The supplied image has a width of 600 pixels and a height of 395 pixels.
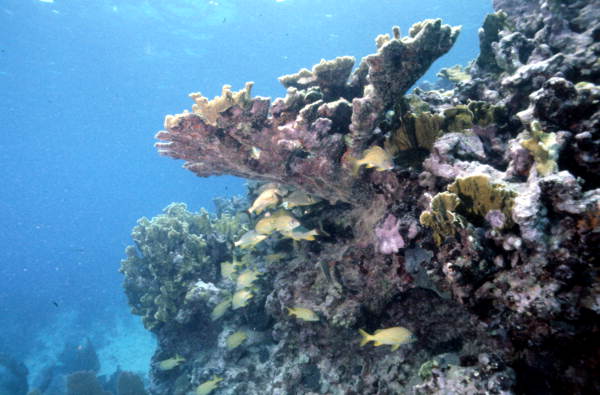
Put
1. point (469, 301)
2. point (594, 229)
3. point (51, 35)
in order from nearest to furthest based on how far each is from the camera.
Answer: point (594, 229)
point (469, 301)
point (51, 35)

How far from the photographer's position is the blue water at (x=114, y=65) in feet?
84.6

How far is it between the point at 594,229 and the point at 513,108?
95.0 inches

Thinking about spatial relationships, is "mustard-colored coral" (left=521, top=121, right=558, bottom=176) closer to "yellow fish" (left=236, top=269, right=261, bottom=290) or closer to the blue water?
"yellow fish" (left=236, top=269, right=261, bottom=290)

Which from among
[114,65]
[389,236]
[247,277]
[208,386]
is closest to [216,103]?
[389,236]

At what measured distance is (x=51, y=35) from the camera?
1017 inches

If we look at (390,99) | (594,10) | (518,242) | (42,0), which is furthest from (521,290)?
(42,0)

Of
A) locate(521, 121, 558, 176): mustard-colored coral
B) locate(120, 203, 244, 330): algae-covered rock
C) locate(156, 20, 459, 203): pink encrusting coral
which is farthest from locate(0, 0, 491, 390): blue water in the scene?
locate(521, 121, 558, 176): mustard-colored coral

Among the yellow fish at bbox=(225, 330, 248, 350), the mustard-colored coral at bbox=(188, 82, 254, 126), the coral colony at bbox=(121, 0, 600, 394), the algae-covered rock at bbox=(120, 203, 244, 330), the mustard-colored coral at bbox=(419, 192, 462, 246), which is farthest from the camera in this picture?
the algae-covered rock at bbox=(120, 203, 244, 330)

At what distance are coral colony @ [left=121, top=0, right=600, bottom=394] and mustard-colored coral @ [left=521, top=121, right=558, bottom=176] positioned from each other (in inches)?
0.6

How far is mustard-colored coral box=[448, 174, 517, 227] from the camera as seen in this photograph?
95.0 inches

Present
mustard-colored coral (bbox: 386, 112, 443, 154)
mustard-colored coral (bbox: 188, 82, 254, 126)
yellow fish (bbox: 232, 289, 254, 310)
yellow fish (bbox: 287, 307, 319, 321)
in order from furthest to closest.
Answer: yellow fish (bbox: 232, 289, 254, 310)
yellow fish (bbox: 287, 307, 319, 321)
mustard-colored coral (bbox: 188, 82, 254, 126)
mustard-colored coral (bbox: 386, 112, 443, 154)

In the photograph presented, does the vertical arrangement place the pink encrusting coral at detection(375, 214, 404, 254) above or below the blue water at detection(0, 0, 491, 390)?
below

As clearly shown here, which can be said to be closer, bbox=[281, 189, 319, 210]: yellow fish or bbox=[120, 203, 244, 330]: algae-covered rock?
bbox=[281, 189, 319, 210]: yellow fish

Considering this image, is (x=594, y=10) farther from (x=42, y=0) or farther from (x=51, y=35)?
(x=51, y=35)
